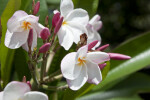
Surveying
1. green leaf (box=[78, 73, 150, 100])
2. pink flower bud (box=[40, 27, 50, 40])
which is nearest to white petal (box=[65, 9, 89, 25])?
pink flower bud (box=[40, 27, 50, 40])

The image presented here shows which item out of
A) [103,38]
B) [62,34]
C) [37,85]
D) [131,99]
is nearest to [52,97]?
[37,85]

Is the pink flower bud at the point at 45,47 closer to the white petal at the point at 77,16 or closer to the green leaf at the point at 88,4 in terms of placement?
the white petal at the point at 77,16

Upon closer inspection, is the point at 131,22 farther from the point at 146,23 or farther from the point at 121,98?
the point at 121,98

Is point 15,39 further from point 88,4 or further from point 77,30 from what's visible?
point 88,4

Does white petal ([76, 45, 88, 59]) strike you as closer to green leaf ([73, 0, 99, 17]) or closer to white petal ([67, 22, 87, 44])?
white petal ([67, 22, 87, 44])

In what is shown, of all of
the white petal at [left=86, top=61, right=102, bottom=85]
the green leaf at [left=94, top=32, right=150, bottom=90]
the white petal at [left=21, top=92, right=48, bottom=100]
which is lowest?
the green leaf at [left=94, top=32, right=150, bottom=90]
